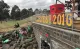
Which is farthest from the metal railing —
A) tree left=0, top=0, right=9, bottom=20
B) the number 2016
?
tree left=0, top=0, right=9, bottom=20

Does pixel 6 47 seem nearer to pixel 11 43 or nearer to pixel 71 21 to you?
pixel 11 43

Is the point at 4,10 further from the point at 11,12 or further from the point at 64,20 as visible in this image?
the point at 64,20

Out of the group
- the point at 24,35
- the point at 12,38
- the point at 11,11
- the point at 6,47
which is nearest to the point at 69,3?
the point at 24,35

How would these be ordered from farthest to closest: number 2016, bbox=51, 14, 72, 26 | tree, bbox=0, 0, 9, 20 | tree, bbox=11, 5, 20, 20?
tree, bbox=11, 5, 20, 20
tree, bbox=0, 0, 9, 20
number 2016, bbox=51, 14, 72, 26

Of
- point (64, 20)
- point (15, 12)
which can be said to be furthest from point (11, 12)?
point (64, 20)

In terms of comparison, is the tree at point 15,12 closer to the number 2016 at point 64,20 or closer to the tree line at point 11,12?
the tree line at point 11,12

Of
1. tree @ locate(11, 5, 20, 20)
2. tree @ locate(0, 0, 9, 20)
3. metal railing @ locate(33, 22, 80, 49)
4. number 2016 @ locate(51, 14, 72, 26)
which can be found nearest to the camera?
metal railing @ locate(33, 22, 80, 49)

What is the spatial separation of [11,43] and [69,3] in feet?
39.5

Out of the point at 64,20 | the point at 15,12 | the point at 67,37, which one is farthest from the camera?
the point at 15,12

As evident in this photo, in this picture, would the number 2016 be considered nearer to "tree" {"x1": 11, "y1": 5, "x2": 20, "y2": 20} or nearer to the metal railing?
the metal railing

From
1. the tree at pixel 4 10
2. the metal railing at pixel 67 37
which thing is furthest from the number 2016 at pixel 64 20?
the tree at pixel 4 10

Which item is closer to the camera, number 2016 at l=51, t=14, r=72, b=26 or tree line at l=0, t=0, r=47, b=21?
number 2016 at l=51, t=14, r=72, b=26

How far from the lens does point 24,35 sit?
21.7 m

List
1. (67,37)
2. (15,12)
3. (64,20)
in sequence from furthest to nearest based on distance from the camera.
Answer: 1. (15,12)
2. (64,20)
3. (67,37)
